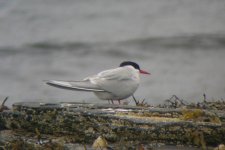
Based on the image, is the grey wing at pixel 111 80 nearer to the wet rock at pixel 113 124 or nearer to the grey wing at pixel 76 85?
the grey wing at pixel 76 85

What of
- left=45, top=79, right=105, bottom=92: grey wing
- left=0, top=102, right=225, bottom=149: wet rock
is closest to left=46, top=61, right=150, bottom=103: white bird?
left=45, top=79, right=105, bottom=92: grey wing

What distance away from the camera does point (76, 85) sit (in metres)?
4.42

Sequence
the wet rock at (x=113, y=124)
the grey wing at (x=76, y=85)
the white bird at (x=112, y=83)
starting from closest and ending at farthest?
the wet rock at (x=113, y=124)
the grey wing at (x=76, y=85)
the white bird at (x=112, y=83)

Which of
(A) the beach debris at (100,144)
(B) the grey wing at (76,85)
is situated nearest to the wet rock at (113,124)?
(A) the beach debris at (100,144)

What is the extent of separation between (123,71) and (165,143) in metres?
1.77

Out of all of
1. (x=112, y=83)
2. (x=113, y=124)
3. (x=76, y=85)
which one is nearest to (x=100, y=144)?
(x=113, y=124)

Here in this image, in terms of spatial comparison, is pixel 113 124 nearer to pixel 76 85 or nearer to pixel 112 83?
pixel 76 85

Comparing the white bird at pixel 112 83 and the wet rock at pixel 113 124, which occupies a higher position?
the white bird at pixel 112 83

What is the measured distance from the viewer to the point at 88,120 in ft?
10.6

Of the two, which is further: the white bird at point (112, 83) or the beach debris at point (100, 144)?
the white bird at point (112, 83)

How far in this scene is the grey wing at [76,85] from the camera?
4250 millimetres

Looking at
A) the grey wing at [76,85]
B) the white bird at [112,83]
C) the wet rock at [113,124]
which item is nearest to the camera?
the wet rock at [113,124]

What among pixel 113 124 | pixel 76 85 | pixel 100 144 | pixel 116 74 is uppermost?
pixel 116 74

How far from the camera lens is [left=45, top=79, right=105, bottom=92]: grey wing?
425 centimetres
